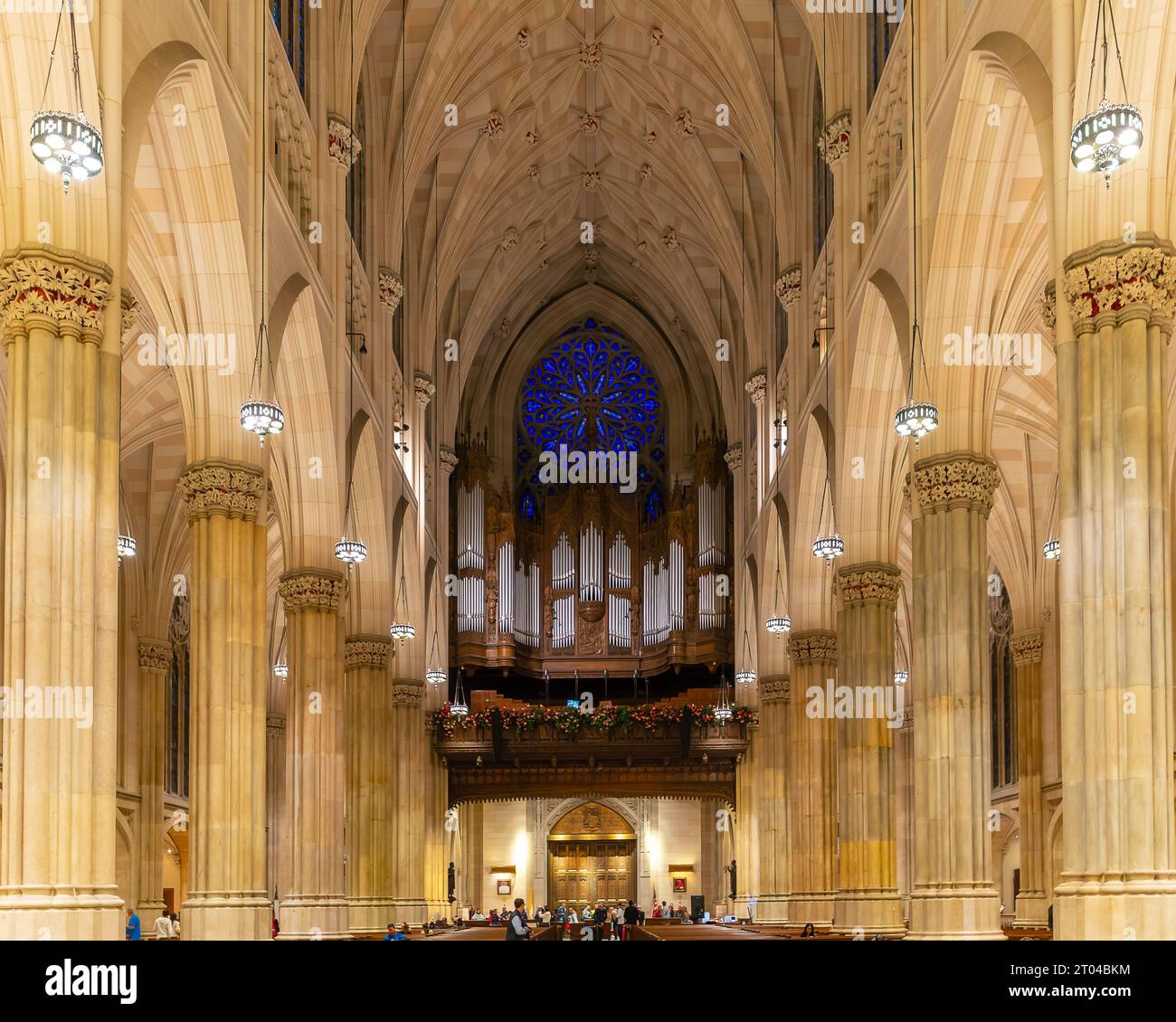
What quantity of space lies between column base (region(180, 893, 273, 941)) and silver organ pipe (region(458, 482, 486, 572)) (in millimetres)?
29919

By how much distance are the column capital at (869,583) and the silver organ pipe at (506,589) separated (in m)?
22.6

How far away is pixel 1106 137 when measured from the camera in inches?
490

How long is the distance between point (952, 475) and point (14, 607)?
1243 centimetres

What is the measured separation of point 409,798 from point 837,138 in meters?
19.3

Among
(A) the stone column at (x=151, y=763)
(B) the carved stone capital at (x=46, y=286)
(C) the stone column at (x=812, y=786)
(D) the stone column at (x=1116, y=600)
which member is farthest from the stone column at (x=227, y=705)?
(A) the stone column at (x=151, y=763)

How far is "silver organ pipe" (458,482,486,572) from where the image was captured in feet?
162

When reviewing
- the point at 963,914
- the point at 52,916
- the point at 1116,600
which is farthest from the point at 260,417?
the point at 963,914

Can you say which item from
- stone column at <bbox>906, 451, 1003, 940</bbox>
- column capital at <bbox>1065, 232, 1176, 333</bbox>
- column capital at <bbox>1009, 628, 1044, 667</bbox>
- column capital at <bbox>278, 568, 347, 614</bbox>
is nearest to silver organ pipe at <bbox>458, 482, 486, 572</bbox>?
column capital at <bbox>1009, 628, 1044, 667</bbox>

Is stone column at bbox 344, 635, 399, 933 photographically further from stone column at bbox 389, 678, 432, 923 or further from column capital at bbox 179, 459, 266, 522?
column capital at bbox 179, 459, 266, 522

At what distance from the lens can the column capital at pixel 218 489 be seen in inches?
808

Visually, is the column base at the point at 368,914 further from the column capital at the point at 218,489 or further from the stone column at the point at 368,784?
the column capital at the point at 218,489

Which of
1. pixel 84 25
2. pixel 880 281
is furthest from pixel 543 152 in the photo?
pixel 84 25

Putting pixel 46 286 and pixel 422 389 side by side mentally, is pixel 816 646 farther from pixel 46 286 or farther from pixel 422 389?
pixel 46 286

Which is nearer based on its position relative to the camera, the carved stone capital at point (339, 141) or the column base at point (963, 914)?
the column base at point (963, 914)
